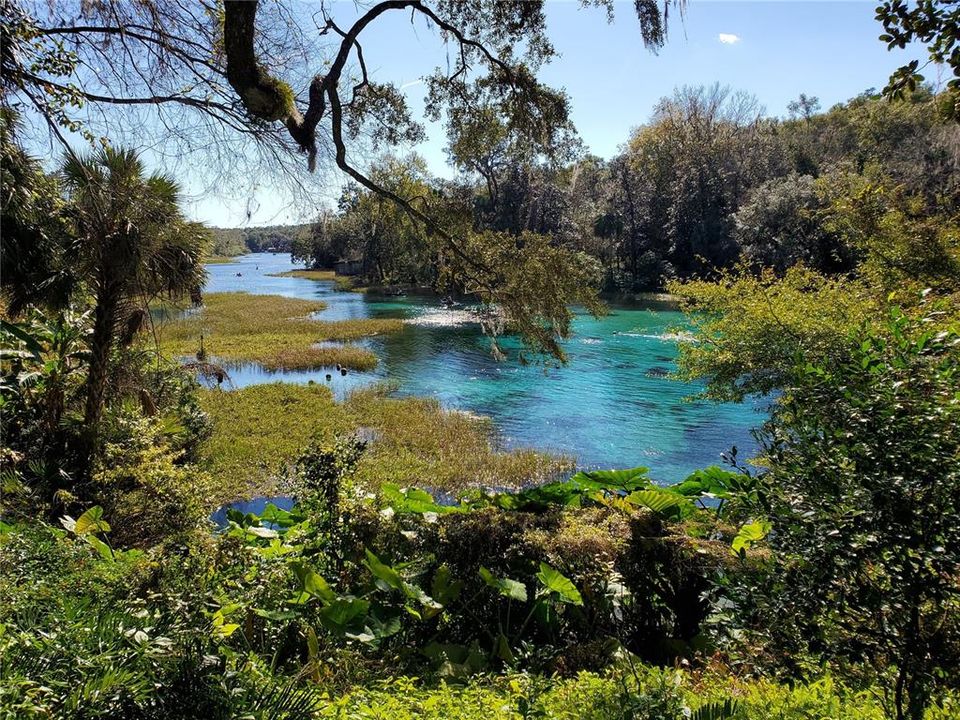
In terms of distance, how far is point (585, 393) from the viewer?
18562 mm

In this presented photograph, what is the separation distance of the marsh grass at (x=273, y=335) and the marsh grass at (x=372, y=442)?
414 cm

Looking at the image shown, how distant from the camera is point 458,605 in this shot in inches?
174

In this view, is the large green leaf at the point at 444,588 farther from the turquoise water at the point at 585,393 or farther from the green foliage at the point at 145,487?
the turquoise water at the point at 585,393

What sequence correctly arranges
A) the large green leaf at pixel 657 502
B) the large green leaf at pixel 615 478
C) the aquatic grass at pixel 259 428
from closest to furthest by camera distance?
the large green leaf at pixel 657 502
the large green leaf at pixel 615 478
the aquatic grass at pixel 259 428

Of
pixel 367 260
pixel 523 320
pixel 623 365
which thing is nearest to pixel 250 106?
pixel 523 320

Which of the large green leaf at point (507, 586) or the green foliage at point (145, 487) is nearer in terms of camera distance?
the large green leaf at point (507, 586)

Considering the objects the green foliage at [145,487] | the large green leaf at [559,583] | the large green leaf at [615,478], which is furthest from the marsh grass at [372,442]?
the large green leaf at [559,583]

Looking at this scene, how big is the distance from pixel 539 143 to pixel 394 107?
191cm

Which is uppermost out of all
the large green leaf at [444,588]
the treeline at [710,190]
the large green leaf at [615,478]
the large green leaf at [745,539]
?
the treeline at [710,190]

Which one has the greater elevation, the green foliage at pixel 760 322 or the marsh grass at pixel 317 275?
the marsh grass at pixel 317 275

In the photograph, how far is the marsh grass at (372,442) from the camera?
1127cm

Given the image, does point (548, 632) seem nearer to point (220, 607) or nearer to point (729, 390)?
point (220, 607)

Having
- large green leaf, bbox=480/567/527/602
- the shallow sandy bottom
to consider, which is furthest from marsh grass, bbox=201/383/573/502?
the shallow sandy bottom

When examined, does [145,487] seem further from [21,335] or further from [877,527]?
[877,527]
